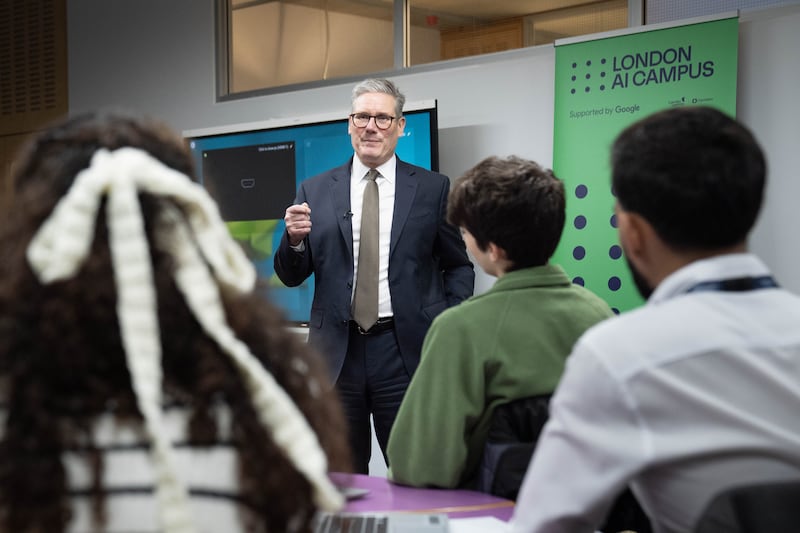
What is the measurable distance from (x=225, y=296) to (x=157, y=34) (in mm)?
5025

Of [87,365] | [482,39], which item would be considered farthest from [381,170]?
[87,365]

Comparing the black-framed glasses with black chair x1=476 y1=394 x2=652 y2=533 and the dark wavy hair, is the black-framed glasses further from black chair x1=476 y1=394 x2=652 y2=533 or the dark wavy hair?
black chair x1=476 y1=394 x2=652 y2=533

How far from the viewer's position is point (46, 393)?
0.76 meters

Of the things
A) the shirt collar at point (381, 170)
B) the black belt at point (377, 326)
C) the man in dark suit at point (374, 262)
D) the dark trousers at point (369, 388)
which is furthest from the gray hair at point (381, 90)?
the dark trousers at point (369, 388)

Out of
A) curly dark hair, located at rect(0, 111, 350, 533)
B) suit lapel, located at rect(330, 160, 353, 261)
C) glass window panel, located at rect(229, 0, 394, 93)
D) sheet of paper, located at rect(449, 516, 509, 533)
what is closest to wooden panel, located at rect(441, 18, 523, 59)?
glass window panel, located at rect(229, 0, 394, 93)

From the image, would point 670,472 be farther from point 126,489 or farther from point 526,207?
point 526,207

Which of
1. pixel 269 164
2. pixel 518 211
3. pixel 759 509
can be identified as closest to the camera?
pixel 759 509

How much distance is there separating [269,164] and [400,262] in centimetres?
177

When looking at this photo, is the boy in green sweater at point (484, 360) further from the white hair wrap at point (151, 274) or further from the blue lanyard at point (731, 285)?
the white hair wrap at point (151, 274)

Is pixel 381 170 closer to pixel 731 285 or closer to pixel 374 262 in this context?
pixel 374 262

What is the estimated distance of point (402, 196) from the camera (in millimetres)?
3205

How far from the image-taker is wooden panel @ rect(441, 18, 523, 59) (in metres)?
4.14

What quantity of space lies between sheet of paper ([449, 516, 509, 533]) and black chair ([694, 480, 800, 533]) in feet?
1.65

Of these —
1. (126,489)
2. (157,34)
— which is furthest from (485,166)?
(157,34)
